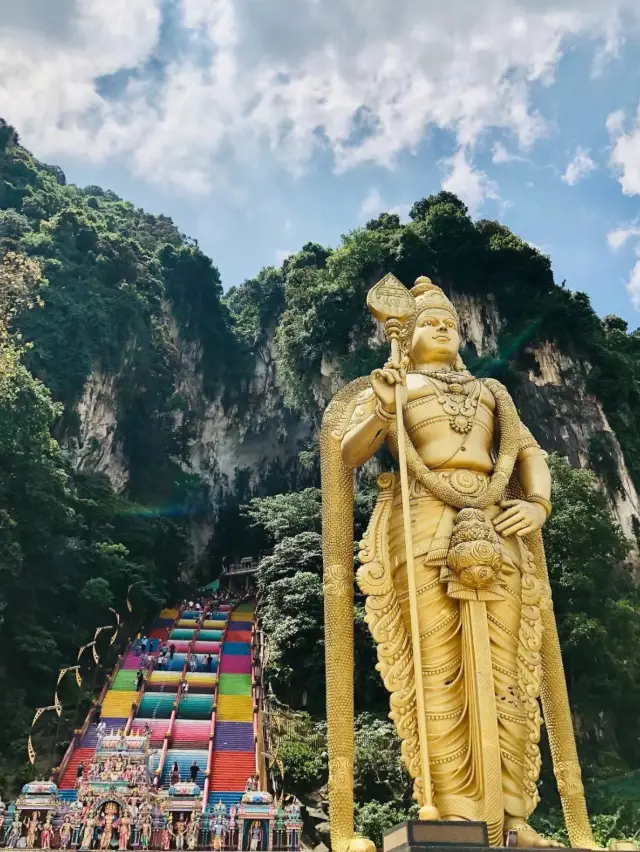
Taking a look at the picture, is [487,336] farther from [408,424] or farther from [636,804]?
[408,424]

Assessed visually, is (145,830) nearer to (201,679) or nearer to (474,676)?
(201,679)

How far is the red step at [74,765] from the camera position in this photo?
11.5 m

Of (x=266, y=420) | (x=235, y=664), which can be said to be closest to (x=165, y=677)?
(x=235, y=664)

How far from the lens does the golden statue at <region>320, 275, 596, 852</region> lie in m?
4.20

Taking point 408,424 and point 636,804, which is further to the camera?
point 636,804

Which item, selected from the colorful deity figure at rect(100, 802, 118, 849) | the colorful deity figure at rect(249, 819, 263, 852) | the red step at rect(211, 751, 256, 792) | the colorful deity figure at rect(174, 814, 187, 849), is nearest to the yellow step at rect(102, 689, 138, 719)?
the red step at rect(211, 751, 256, 792)

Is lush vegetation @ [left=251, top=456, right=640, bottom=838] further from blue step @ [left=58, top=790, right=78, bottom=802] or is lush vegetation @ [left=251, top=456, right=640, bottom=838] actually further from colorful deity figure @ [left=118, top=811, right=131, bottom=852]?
blue step @ [left=58, top=790, right=78, bottom=802]

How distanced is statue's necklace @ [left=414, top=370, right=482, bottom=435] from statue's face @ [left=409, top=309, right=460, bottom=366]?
161 millimetres

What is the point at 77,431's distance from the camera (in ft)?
74.7

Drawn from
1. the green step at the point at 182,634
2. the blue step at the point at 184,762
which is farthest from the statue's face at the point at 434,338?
the green step at the point at 182,634

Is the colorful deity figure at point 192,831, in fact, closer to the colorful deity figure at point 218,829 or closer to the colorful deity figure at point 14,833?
the colorful deity figure at point 218,829

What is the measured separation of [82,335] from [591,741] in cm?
1730

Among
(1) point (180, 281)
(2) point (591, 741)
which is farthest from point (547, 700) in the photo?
(1) point (180, 281)

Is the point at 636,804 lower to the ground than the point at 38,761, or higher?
lower
